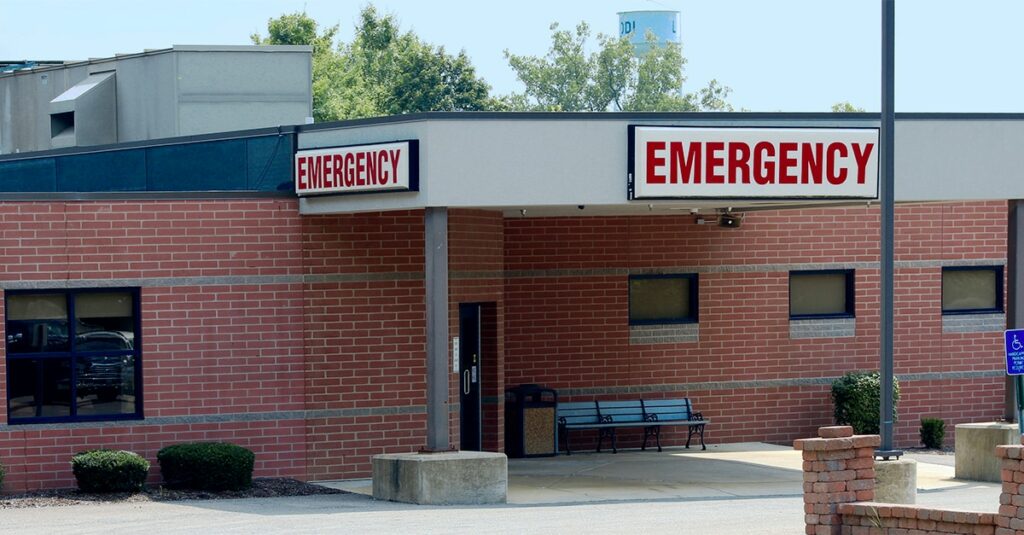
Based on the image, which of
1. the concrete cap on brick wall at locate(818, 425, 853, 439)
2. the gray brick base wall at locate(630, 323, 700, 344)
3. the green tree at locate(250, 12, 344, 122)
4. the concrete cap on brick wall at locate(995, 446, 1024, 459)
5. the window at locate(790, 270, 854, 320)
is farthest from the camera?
the green tree at locate(250, 12, 344, 122)

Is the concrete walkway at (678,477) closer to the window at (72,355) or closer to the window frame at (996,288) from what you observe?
the window frame at (996,288)

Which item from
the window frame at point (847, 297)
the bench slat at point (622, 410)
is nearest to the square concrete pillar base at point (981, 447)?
the window frame at point (847, 297)

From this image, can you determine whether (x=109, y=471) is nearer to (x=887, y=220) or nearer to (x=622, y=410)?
(x=622, y=410)

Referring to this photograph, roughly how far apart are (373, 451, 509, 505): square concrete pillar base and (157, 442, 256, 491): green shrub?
6.58 ft

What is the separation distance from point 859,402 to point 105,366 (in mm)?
12107

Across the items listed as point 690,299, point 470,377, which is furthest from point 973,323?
point 470,377

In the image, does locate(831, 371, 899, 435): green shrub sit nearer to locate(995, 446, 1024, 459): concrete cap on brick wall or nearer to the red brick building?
the red brick building

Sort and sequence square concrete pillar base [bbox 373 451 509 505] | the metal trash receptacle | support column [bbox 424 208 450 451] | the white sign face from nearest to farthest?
square concrete pillar base [bbox 373 451 509 505] < support column [bbox 424 208 450 451] < the white sign face < the metal trash receptacle

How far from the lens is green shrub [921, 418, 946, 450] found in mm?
25828

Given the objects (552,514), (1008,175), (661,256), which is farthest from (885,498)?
(661,256)

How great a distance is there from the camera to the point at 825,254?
84.8 ft

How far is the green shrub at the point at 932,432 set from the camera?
25828 millimetres

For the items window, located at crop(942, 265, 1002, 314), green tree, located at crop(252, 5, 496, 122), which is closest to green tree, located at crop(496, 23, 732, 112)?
green tree, located at crop(252, 5, 496, 122)

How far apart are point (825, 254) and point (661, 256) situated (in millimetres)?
2920
